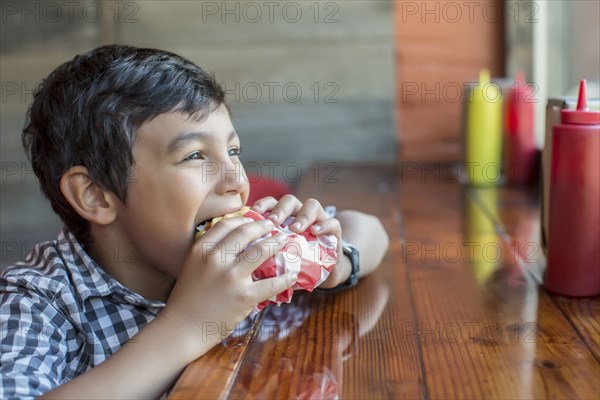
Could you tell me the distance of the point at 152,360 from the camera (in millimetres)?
902

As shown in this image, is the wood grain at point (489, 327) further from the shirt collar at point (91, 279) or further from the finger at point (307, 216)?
the shirt collar at point (91, 279)

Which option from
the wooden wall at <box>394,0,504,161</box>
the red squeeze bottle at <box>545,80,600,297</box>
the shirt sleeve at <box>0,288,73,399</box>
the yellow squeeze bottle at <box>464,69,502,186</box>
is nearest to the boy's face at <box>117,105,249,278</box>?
the shirt sleeve at <box>0,288,73,399</box>

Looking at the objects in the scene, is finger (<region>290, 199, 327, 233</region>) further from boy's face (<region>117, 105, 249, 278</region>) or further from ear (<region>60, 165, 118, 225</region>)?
ear (<region>60, 165, 118, 225</region>)

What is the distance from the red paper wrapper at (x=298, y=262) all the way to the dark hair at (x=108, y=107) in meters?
0.20

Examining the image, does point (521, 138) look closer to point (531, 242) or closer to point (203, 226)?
point (531, 242)

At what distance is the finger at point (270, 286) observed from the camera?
0.98 meters

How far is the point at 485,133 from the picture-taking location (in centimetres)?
220

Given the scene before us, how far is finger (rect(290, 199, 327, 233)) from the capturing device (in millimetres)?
1099

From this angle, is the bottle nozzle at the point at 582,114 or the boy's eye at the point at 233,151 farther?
the boy's eye at the point at 233,151

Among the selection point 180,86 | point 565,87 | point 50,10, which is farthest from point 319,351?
point 50,10

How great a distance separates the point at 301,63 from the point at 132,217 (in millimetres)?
1627

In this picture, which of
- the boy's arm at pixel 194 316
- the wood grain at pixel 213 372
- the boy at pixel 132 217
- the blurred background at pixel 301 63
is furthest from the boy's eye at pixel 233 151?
the blurred background at pixel 301 63

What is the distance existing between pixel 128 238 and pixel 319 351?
45 centimetres

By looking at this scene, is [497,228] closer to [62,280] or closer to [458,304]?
[458,304]
